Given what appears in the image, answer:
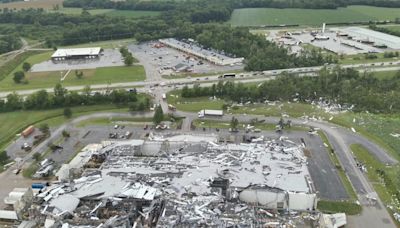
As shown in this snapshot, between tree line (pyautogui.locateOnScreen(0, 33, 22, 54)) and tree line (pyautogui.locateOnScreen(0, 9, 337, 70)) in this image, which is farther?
tree line (pyautogui.locateOnScreen(0, 33, 22, 54))

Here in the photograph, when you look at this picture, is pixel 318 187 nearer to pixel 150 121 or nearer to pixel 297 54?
pixel 150 121

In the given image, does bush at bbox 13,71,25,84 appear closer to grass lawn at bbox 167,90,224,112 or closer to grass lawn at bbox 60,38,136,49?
grass lawn at bbox 60,38,136,49

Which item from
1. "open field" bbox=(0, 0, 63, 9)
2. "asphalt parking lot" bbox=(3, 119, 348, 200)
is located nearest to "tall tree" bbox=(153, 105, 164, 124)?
"asphalt parking lot" bbox=(3, 119, 348, 200)

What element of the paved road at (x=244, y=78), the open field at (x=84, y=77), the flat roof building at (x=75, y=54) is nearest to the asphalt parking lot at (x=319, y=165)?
the paved road at (x=244, y=78)

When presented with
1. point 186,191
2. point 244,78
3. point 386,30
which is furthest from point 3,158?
point 386,30

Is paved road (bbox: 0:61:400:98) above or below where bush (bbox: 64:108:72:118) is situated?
above
